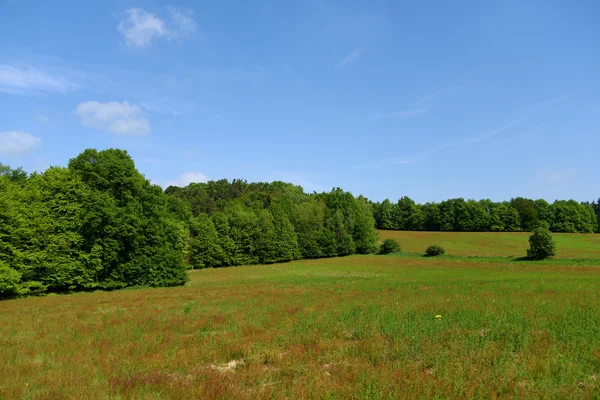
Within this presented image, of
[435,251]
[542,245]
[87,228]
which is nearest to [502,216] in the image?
[435,251]

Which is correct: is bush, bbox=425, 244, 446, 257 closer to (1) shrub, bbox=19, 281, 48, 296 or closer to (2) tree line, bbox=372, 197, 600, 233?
(2) tree line, bbox=372, 197, 600, 233

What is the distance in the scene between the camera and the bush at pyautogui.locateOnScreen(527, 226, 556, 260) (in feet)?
185

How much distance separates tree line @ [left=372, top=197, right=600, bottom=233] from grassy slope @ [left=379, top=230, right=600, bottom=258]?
57.8 ft

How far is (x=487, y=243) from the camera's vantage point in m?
87.6

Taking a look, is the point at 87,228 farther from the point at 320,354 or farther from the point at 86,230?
the point at 320,354

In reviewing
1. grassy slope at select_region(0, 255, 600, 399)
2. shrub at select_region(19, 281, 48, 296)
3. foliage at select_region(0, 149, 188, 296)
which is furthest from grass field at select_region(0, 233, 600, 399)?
foliage at select_region(0, 149, 188, 296)

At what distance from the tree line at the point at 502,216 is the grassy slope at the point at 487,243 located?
693 inches

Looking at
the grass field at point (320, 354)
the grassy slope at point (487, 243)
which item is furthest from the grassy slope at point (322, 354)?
the grassy slope at point (487, 243)

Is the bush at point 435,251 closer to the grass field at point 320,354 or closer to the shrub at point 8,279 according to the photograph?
the grass field at point 320,354

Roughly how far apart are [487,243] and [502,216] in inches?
1438

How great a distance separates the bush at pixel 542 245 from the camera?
5634 centimetres

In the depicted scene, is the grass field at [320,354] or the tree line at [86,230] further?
the tree line at [86,230]

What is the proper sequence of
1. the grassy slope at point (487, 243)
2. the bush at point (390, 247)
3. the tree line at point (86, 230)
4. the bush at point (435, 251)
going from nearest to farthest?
the tree line at point (86, 230), the bush at point (435, 251), the grassy slope at point (487, 243), the bush at point (390, 247)

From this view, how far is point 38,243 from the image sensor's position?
34938 mm
